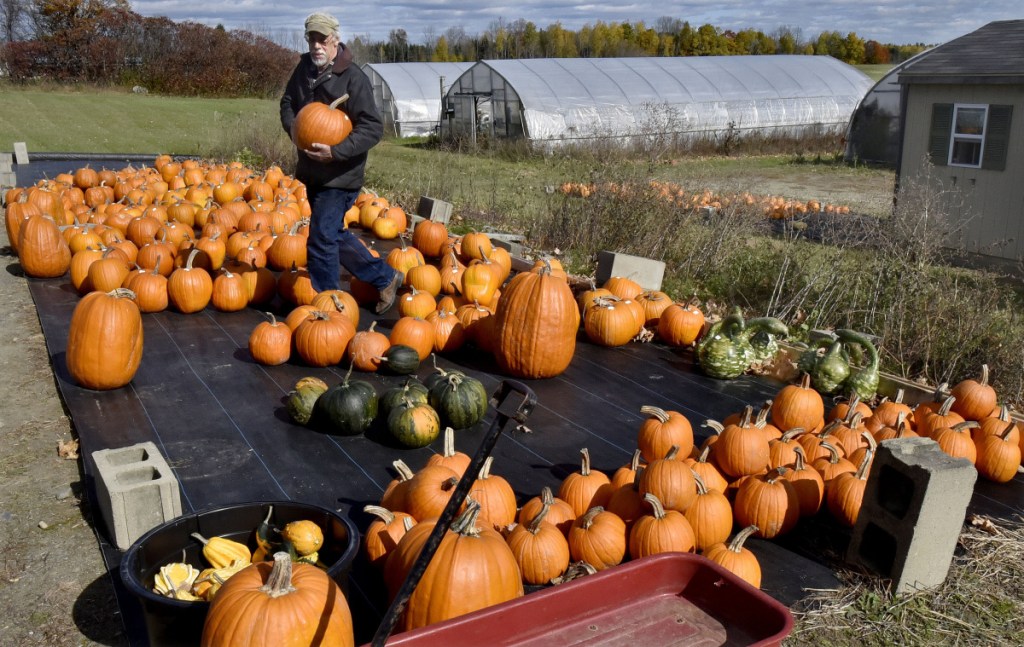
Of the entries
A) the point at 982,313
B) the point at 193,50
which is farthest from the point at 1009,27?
the point at 193,50

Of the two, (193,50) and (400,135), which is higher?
(193,50)

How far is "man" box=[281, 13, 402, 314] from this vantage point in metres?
6.00

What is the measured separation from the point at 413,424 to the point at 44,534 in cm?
172

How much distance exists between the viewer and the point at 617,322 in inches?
240

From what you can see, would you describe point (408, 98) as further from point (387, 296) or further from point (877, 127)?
point (387, 296)

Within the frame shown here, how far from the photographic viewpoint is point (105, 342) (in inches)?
196

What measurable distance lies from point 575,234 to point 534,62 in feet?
52.6

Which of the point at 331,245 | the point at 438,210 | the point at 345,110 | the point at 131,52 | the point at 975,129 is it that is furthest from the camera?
the point at 131,52

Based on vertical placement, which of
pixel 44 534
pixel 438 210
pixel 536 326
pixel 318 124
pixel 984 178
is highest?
pixel 318 124

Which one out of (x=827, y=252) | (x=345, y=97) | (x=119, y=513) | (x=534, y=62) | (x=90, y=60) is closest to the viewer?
(x=119, y=513)

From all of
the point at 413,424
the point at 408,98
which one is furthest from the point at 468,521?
the point at 408,98

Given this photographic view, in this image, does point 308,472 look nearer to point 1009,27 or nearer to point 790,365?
point 790,365

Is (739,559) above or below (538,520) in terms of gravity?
below

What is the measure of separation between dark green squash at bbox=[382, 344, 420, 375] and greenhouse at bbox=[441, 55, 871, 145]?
15.0 meters
